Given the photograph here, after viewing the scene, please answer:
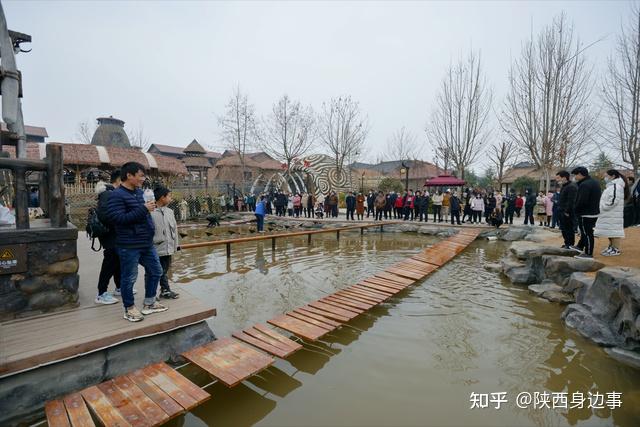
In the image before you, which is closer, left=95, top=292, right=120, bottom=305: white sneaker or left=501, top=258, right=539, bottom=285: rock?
left=95, top=292, right=120, bottom=305: white sneaker

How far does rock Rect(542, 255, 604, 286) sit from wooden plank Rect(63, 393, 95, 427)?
23.6 ft

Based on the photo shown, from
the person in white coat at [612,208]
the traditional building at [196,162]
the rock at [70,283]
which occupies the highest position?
the traditional building at [196,162]

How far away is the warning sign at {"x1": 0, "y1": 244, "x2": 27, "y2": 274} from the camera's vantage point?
3.13 metres

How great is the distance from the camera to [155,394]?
2.76 m

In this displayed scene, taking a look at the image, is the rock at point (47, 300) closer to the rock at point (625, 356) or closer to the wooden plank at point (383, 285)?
the wooden plank at point (383, 285)

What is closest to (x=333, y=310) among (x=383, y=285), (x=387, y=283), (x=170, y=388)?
(x=383, y=285)

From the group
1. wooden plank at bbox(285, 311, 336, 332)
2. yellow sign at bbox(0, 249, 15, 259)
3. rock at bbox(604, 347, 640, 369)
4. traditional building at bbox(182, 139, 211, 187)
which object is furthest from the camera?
traditional building at bbox(182, 139, 211, 187)

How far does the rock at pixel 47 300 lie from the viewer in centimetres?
339

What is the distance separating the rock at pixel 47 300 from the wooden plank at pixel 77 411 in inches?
48.8

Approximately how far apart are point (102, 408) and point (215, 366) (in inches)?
36.7

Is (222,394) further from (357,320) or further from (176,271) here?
(176,271)

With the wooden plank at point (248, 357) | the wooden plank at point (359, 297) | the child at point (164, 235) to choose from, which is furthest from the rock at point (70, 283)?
the wooden plank at point (359, 297)

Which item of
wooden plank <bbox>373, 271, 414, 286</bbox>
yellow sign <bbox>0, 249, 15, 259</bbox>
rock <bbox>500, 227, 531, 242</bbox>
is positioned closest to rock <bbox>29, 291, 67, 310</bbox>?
yellow sign <bbox>0, 249, 15, 259</bbox>

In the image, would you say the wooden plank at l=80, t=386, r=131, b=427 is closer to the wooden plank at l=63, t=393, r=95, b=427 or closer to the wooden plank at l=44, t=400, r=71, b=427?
the wooden plank at l=63, t=393, r=95, b=427
